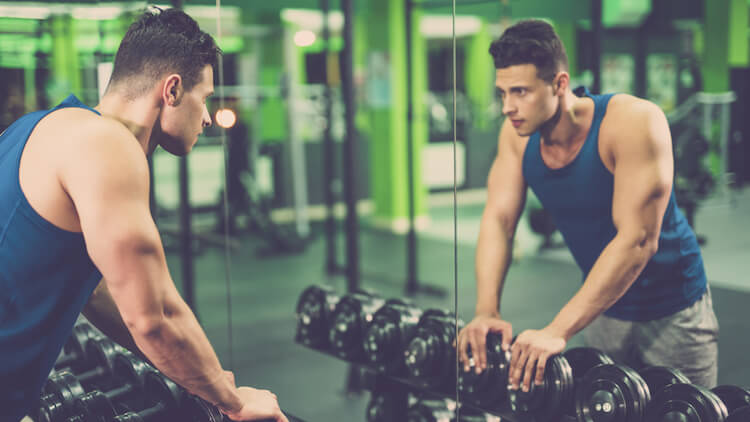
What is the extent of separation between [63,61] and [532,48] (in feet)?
21.5

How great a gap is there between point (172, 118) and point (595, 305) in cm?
94

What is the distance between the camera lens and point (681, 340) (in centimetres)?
168

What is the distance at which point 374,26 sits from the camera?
6.60 m

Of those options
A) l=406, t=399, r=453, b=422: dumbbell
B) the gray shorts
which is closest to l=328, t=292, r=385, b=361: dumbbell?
l=406, t=399, r=453, b=422: dumbbell

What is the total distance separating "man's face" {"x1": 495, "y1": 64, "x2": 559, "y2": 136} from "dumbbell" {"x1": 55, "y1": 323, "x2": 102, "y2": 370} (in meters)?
1.34

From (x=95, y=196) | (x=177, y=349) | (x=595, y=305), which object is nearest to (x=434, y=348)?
(x=595, y=305)

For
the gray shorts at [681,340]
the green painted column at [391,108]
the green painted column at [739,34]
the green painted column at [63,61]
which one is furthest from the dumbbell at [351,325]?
the green painted column at [391,108]

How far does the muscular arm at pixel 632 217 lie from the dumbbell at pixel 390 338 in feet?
1.90

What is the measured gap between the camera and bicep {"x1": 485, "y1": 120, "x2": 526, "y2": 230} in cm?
182

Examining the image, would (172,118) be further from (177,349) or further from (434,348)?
(434,348)

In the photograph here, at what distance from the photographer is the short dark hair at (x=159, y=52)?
3.81 ft

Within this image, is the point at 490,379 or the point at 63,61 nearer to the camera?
the point at 490,379

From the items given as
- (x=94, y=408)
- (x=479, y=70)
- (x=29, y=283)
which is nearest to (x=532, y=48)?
(x=29, y=283)

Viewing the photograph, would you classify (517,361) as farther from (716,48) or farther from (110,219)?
(716,48)
